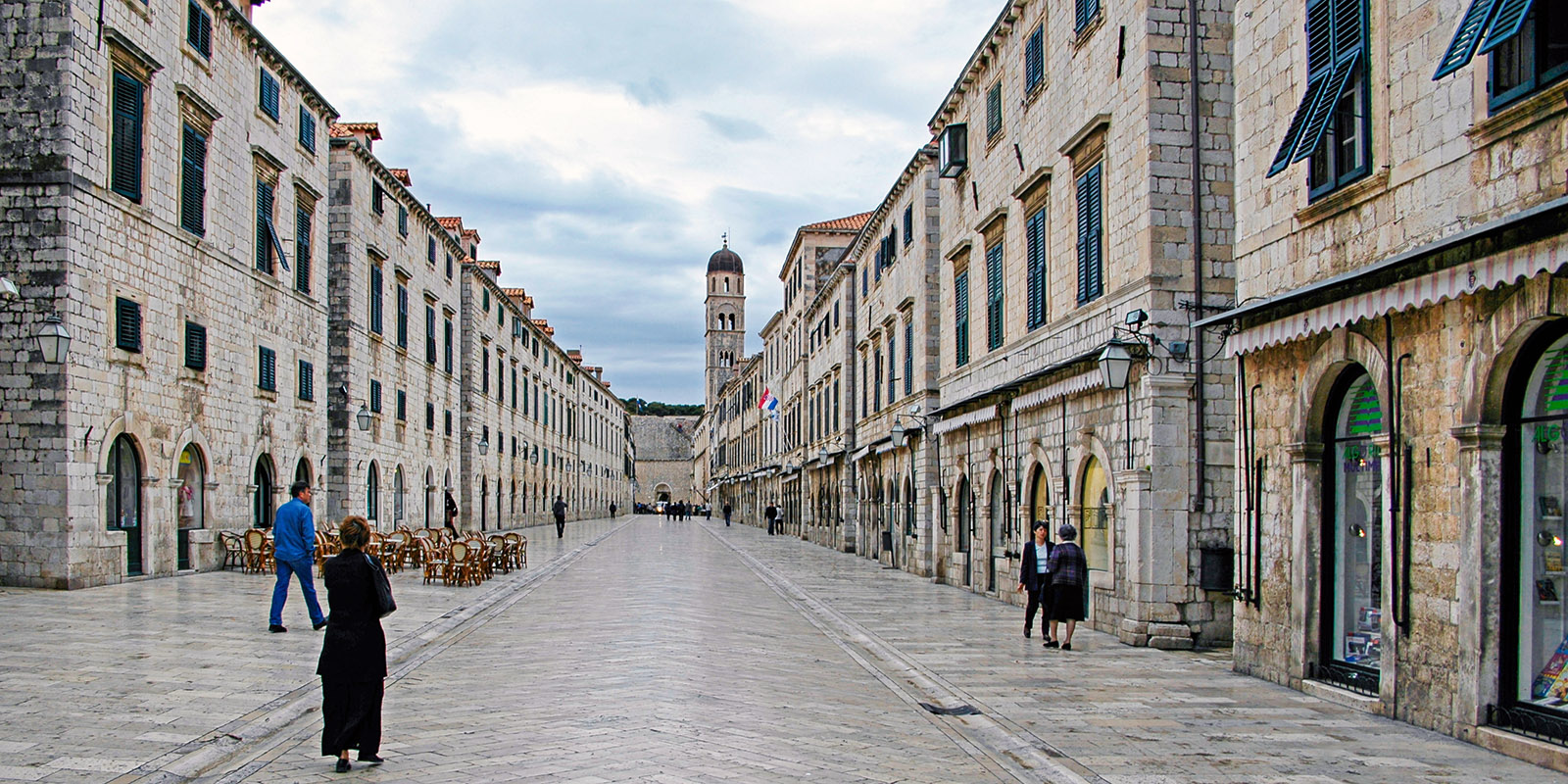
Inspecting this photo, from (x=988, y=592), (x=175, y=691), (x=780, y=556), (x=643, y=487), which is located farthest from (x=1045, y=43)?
(x=643, y=487)

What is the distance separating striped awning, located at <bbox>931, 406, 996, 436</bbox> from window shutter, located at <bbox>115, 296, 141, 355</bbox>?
14.1 meters

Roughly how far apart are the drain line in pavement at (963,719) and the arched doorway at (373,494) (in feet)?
67.7

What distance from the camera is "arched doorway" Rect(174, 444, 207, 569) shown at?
68.1 ft

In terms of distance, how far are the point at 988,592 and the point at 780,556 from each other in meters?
13.5

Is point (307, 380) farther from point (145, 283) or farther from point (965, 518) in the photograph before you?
point (965, 518)

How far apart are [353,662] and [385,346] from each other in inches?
1159

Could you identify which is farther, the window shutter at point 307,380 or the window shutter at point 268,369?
the window shutter at point 307,380

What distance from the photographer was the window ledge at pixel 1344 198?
912 centimetres

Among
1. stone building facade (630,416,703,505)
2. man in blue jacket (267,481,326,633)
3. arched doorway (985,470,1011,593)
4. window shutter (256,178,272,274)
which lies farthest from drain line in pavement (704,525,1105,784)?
stone building facade (630,416,703,505)

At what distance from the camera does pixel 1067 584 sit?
13.0 meters

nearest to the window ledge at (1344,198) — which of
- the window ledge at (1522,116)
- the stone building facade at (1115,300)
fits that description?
the window ledge at (1522,116)

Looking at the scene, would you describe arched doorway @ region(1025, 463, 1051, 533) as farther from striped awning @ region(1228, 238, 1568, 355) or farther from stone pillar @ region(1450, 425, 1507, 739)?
stone pillar @ region(1450, 425, 1507, 739)

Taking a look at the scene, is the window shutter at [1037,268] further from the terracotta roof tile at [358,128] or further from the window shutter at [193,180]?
the terracotta roof tile at [358,128]

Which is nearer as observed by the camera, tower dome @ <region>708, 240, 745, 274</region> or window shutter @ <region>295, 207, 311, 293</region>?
window shutter @ <region>295, 207, 311, 293</region>
